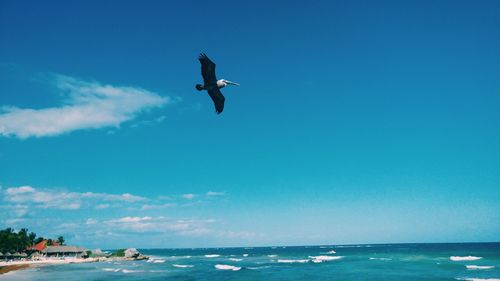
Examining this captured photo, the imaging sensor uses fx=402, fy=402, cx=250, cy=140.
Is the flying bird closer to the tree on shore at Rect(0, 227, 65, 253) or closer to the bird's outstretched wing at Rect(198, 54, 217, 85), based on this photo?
the bird's outstretched wing at Rect(198, 54, 217, 85)

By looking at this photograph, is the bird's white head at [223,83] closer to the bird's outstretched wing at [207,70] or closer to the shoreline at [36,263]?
the bird's outstretched wing at [207,70]

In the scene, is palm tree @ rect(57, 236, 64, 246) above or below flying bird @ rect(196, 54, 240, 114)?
below

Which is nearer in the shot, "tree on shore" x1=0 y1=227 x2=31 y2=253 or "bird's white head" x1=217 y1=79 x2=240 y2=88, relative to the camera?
"bird's white head" x1=217 y1=79 x2=240 y2=88

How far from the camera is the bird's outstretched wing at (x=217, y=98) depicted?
350 inches

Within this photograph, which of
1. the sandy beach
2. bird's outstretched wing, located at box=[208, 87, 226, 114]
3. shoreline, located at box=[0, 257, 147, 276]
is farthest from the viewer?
the sandy beach

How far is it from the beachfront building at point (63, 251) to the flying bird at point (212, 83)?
58.9m

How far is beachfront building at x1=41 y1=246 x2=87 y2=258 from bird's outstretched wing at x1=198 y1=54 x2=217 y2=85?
59244 millimetres

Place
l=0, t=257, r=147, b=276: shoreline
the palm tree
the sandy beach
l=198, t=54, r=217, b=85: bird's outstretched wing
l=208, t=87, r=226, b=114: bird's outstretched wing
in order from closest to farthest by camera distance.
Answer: l=198, t=54, r=217, b=85: bird's outstretched wing < l=208, t=87, r=226, b=114: bird's outstretched wing < l=0, t=257, r=147, b=276: shoreline < the sandy beach < the palm tree

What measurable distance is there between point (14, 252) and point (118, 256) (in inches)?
607

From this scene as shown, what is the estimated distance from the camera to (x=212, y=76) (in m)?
8.57

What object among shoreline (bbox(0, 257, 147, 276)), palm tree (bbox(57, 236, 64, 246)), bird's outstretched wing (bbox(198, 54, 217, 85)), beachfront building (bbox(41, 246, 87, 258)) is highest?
bird's outstretched wing (bbox(198, 54, 217, 85))

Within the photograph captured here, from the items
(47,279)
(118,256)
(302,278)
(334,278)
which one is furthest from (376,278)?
(118,256)

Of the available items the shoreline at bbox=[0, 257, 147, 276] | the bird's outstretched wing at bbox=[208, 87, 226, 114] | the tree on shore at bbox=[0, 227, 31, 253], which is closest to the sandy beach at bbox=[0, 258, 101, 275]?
the shoreline at bbox=[0, 257, 147, 276]

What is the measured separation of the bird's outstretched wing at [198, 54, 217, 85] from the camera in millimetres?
8180
